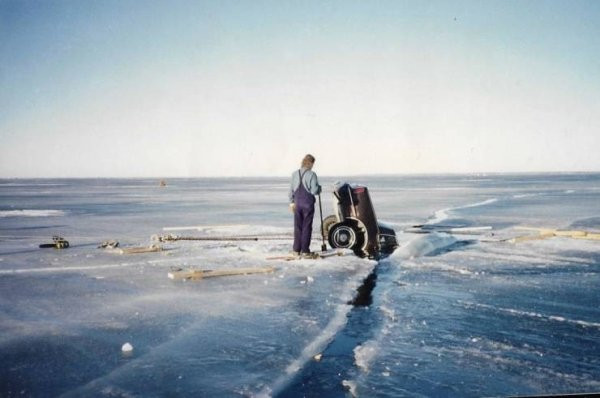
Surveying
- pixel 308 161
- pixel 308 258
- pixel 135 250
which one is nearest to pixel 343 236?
pixel 308 258

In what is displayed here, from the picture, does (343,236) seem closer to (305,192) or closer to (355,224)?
(355,224)

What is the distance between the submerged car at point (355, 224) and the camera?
8.03 meters

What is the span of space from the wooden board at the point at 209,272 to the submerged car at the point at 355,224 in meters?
1.81

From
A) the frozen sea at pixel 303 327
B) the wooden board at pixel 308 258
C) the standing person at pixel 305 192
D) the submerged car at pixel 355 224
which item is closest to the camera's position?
the frozen sea at pixel 303 327

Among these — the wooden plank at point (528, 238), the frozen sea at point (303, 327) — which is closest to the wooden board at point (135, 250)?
the frozen sea at point (303, 327)

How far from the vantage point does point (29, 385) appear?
2.94 m

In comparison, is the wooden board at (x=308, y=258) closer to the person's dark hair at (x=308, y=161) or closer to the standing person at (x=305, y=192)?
the standing person at (x=305, y=192)

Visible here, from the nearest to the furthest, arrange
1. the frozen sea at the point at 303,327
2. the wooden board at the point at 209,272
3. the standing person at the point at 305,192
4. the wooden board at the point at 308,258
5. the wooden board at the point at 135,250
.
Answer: the frozen sea at the point at 303,327 < the wooden board at the point at 209,272 < the standing person at the point at 305,192 < the wooden board at the point at 308,258 < the wooden board at the point at 135,250

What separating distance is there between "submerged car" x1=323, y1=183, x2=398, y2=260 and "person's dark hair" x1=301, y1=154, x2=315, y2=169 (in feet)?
2.37

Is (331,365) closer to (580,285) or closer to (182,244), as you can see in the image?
(580,285)

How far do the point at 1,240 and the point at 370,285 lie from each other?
10083 millimetres

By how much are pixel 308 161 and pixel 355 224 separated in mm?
1608

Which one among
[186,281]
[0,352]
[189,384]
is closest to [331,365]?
[189,384]

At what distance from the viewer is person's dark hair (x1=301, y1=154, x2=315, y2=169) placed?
7596 mm
